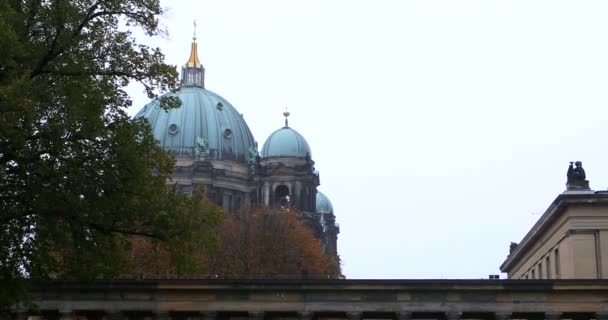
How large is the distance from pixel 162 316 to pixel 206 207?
29.5 feet

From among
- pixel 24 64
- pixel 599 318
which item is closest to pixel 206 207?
pixel 24 64

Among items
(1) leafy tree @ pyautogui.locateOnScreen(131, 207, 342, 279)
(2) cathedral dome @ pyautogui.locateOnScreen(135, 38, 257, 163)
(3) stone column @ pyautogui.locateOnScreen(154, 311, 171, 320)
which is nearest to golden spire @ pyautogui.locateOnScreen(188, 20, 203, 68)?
(2) cathedral dome @ pyautogui.locateOnScreen(135, 38, 257, 163)

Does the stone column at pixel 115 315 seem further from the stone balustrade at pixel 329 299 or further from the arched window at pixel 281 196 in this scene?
the arched window at pixel 281 196

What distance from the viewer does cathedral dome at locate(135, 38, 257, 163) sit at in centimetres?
14475

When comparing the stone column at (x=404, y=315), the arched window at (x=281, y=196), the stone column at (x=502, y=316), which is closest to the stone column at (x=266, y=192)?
the arched window at (x=281, y=196)

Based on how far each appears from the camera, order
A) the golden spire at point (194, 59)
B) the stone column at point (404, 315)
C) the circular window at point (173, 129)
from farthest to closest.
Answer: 1. the golden spire at point (194, 59)
2. the circular window at point (173, 129)
3. the stone column at point (404, 315)

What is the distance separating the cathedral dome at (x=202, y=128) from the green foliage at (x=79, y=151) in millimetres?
99931

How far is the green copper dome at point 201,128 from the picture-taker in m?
145

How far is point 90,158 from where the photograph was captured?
4028 centimetres

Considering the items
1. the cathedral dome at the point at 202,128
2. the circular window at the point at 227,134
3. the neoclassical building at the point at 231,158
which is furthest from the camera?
the circular window at the point at 227,134

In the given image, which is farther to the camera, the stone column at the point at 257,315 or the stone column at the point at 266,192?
the stone column at the point at 266,192

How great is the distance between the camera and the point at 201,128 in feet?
481

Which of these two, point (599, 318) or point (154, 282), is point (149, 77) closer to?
point (154, 282)

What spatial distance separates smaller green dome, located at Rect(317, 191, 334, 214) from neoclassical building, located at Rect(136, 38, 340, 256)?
20.2m
